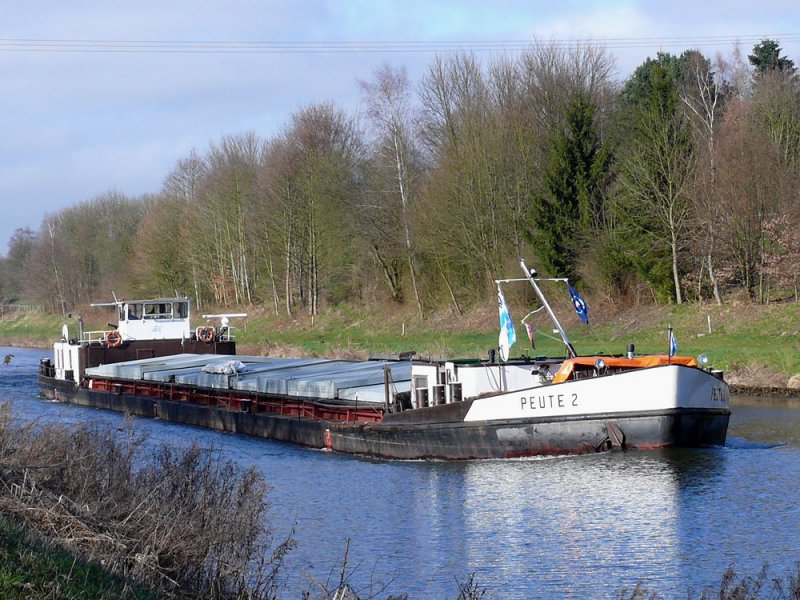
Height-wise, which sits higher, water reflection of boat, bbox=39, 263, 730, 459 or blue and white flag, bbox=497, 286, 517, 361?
blue and white flag, bbox=497, 286, 517, 361

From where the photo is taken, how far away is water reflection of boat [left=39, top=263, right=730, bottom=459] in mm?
18328

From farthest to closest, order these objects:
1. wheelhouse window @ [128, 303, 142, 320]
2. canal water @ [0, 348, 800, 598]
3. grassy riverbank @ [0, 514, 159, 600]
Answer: wheelhouse window @ [128, 303, 142, 320] < canal water @ [0, 348, 800, 598] < grassy riverbank @ [0, 514, 159, 600]

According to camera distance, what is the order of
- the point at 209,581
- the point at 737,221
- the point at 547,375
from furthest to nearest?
the point at 737,221 < the point at 547,375 < the point at 209,581

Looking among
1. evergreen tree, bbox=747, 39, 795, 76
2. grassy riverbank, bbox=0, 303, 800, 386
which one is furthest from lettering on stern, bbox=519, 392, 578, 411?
evergreen tree, bbox=747, 39, 795, 76

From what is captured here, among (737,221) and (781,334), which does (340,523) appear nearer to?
(781,334)

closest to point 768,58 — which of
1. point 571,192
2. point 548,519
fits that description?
point 571,192

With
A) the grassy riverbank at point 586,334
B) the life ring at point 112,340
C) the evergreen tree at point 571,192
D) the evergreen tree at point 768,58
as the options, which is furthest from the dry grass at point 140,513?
the evergreen tree at point 768,58

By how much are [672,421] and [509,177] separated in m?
28.8

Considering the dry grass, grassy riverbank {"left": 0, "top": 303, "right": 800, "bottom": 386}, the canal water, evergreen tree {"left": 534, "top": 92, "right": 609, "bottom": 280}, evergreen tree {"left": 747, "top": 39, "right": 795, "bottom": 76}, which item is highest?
evergreen tree {"left": 747, "top": 39, "right": 795, "bottom": 76}

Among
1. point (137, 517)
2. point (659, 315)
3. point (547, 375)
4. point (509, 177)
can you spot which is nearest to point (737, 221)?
point (659, 315)

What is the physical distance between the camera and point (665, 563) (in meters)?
12.7

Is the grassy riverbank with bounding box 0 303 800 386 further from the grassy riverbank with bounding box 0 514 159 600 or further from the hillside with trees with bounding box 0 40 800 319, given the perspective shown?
the grassy riverbank with bounding box 0 514 159 600

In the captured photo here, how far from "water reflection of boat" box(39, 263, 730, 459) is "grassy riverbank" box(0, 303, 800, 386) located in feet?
13.1


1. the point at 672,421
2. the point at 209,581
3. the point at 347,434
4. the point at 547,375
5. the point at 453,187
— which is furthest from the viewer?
the point at 453,187
